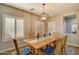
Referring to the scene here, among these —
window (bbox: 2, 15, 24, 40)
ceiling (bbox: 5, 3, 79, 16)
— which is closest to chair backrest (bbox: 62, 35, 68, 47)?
ceiling (bbox: 5, 3, 79, 16)

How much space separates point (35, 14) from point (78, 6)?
2.91 feet

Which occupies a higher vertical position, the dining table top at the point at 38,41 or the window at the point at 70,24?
the window at the point at 70,24

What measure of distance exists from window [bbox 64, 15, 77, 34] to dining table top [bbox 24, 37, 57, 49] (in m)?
0.37

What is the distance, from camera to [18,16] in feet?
6.22

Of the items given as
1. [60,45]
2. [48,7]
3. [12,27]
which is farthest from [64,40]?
[12,27]

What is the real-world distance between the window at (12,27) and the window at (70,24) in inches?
36.8

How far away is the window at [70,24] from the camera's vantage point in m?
1.89

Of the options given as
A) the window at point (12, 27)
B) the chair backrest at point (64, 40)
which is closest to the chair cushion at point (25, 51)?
the window at point (12, 27)

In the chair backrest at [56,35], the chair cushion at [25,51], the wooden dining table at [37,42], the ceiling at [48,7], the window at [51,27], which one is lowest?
the chair cushion at [25,51]

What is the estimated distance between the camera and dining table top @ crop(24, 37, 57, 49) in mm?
1888

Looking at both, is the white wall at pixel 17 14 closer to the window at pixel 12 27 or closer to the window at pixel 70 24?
the window at pixel 12 27

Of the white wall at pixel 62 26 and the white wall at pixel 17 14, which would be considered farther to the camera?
the white wall at pixel 62 26
